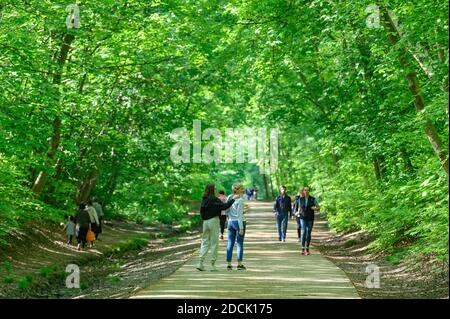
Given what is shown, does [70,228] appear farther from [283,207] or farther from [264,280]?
[264,280]

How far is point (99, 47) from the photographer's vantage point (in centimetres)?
2633

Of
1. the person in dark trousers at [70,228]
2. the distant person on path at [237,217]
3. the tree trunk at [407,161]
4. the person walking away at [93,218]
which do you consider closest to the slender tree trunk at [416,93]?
the tree trunk at [407,161]

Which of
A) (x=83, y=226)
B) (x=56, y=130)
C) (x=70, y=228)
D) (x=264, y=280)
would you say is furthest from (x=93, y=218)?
(x=264, y=280)

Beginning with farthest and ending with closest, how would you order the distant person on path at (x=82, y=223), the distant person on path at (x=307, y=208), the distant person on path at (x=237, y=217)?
the distant person on path at (x=82, y=223), the distant person on path at (x=307, y=208), the distant person on path at (x=237, y=217)

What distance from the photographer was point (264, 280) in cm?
1478

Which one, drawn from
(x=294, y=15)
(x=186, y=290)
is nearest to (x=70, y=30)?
(x=294, y=15)

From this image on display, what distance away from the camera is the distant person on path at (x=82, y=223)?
25.8 meters

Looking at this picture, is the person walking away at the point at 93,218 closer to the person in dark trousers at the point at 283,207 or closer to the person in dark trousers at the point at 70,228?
the person in dark trousers at the point at 70,228

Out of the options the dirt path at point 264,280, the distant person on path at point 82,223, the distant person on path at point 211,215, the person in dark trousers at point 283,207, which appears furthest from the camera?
the distant person on path at point 82,223

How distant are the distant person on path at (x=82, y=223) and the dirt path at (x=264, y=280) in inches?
239

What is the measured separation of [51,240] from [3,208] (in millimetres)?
10321

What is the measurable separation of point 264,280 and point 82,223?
501 inches
